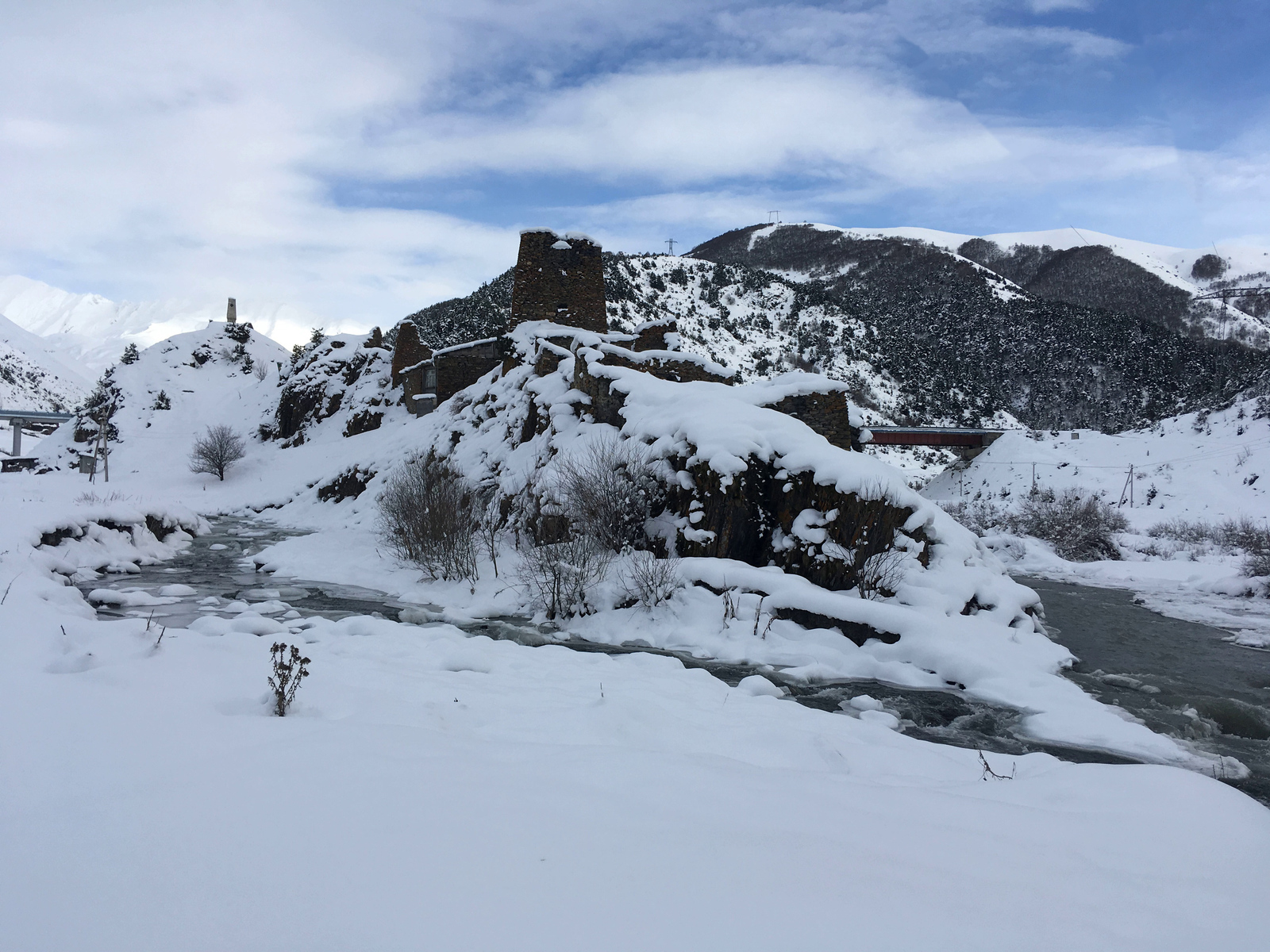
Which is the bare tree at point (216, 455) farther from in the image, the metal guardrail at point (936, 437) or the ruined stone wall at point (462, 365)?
the metal guardrail at point (936, 437)

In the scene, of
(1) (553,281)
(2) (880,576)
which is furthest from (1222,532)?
(1) (553,281)

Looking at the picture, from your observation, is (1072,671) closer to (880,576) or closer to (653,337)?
(880,576)

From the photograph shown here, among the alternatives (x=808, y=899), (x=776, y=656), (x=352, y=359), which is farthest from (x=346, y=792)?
(x=352, y=359)

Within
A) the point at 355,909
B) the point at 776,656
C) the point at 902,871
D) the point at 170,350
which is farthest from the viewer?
the point at 170,350

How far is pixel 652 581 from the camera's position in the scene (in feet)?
34.2

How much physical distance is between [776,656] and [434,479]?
30.8 feet

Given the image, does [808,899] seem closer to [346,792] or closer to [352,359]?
[346,792]

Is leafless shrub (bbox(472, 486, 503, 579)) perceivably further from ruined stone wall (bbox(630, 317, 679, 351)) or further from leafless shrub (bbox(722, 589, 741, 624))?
ruined stone wall (bbox(630, 317, 679, 351))

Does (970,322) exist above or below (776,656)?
above

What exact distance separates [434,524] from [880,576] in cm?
846

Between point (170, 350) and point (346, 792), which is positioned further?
point (170, 350)

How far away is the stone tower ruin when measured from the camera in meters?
23.4

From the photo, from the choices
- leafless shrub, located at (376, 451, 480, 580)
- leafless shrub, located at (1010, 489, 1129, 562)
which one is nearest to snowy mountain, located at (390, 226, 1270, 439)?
leafless shrub, located at (1010, 489, 1129, 562)

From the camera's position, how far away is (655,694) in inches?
261
